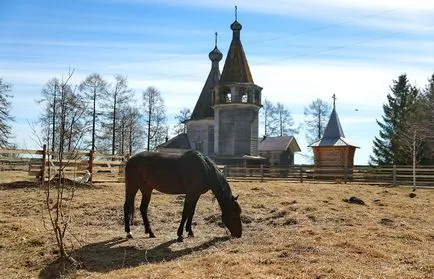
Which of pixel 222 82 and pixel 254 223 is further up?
pixel 222 82

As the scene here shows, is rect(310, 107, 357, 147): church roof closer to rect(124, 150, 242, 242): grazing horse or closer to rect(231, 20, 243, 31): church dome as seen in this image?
rect(231, 20, 243, 31): church dome

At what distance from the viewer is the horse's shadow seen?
26.6 ft

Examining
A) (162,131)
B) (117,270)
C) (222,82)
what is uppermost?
(222,82)

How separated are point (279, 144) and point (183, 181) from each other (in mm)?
45699

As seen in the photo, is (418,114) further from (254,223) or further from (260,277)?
(260,277)

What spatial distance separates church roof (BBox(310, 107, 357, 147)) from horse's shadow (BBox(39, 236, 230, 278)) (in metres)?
29.3

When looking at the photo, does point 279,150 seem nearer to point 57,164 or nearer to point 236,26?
point 236,26

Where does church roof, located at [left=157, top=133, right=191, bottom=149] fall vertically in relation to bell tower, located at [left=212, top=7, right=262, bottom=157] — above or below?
below

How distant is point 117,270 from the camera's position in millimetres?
7852

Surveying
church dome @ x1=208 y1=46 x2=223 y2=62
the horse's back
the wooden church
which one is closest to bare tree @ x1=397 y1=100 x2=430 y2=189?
the wooden church

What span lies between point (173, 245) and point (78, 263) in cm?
225

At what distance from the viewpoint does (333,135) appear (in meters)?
38.6

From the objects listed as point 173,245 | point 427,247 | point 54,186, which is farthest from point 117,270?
point 54,186

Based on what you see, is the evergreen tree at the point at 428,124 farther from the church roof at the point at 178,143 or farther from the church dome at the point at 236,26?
the church roof at the point at 178,143
